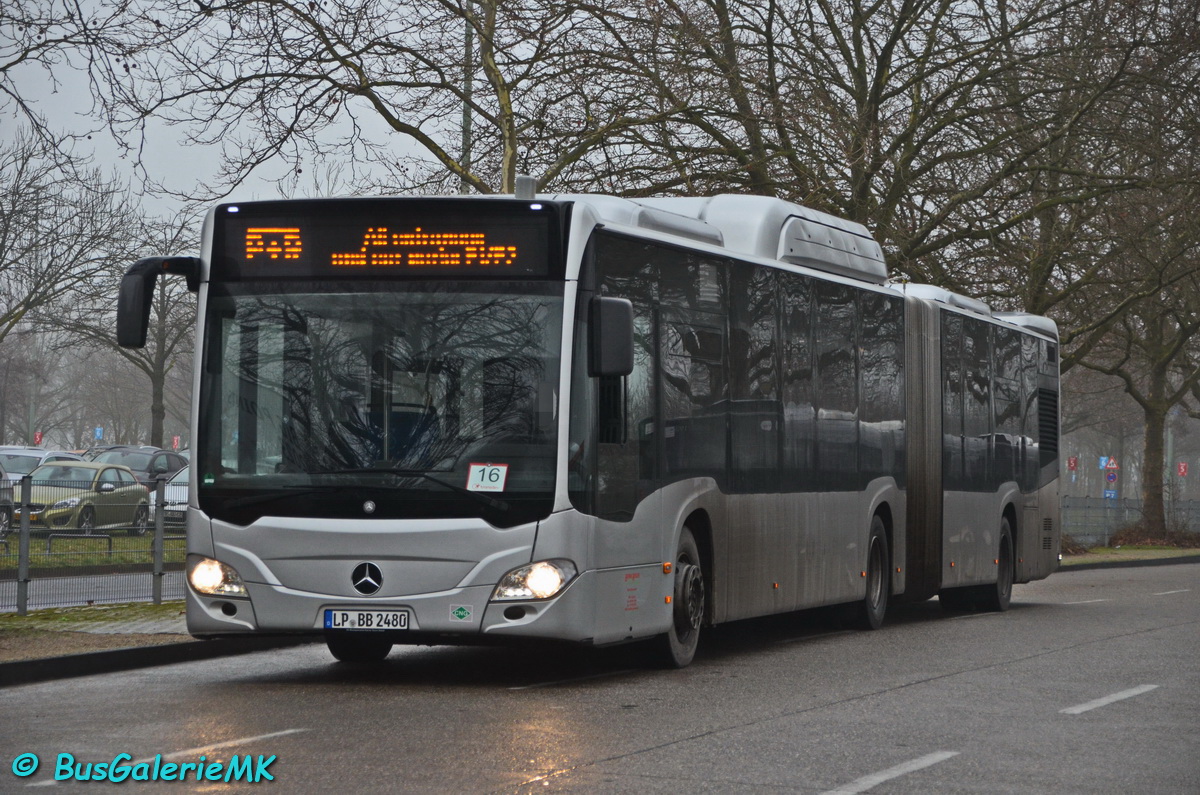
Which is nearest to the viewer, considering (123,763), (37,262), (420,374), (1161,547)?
(123,763)

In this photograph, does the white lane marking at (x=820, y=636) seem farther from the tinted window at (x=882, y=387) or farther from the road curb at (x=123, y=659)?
the road curb at (x=123, y=659)

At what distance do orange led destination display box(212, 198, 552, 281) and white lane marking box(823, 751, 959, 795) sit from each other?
14.0ft

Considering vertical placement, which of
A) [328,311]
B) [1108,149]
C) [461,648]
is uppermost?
[1108,149]

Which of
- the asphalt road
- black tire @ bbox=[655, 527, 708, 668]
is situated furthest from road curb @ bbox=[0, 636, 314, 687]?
black tire @ bbox=[655, 527, 708, 668]

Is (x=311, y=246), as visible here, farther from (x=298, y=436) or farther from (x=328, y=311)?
(x=298, y=436)

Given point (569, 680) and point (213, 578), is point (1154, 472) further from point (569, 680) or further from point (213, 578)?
point (213, 578)

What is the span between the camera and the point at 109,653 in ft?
42.1

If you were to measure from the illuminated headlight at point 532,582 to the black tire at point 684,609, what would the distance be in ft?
5.23

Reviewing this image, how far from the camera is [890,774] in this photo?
796cm

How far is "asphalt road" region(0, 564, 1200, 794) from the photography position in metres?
7.90

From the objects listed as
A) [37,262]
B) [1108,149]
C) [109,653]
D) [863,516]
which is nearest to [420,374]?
[109,653]

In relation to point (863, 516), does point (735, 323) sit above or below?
above

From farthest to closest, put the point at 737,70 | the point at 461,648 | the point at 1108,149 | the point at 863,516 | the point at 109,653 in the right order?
the point at 1108,149
the point at 737,70
the point at 863,516
the point at 461,648
the point at 109,653

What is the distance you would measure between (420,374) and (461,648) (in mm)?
4368
